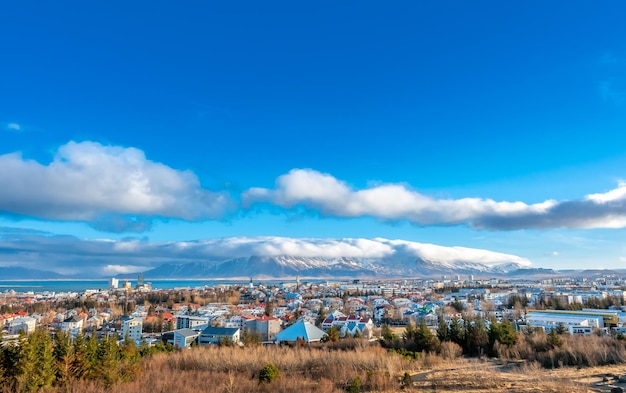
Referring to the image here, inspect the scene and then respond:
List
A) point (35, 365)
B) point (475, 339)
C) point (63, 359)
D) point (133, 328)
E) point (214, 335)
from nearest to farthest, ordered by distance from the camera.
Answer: point (35, 365), point (63, 359), point (475, 339), point (214, 335), point (133, 328)

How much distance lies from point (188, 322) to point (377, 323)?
23.1 meters

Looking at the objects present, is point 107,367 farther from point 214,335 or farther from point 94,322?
point 94,322

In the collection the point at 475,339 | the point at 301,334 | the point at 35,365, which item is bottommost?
the point at 301,334

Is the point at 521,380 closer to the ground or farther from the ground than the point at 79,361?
closer to the ground

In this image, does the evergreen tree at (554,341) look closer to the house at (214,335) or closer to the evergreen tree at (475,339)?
the evergreen tree at (475,339)

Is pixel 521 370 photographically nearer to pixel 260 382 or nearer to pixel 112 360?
pixel 260 382

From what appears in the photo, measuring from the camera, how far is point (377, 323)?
54062 millimetres

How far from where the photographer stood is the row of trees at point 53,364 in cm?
1188

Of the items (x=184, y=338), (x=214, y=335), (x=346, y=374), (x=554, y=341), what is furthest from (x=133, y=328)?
(x=554, y=341)

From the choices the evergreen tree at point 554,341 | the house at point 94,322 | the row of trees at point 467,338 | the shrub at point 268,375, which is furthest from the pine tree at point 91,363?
the house at point 94,322

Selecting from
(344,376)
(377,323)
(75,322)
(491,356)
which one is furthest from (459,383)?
(75,322)

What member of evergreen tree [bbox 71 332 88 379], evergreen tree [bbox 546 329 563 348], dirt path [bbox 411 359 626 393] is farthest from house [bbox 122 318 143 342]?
evergreen tree [bbox 546 329 563 348]

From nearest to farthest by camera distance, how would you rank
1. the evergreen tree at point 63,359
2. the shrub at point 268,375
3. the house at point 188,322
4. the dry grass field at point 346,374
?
1. the dry grass field at point 346,374
2. the evergreen tree at point 63,359
3. the shrub at point 268,375
4. the house at point 188,322

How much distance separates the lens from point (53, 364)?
12.9 m
